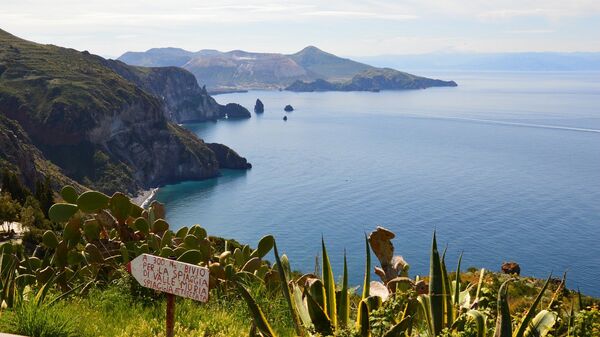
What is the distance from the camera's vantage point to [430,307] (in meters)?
6.49

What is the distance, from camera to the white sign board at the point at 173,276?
6.80 meters

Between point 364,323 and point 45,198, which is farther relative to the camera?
point 45,198

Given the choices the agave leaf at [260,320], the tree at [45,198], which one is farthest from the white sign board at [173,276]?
the tree at [45,198]

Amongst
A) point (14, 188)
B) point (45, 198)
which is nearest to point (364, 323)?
point (45, 198)

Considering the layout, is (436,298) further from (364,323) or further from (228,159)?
(228,159)

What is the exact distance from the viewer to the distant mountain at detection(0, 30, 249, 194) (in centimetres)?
13225

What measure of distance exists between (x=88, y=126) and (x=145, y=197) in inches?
997

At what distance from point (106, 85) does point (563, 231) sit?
421ft

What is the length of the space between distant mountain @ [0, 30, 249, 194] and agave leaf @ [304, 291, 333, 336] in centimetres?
10941

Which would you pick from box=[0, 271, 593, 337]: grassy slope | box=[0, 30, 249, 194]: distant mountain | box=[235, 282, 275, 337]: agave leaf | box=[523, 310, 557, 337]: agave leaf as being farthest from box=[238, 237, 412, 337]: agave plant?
box=[0, 30, 249, 194]: distant mountain

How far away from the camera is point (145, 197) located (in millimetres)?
133000

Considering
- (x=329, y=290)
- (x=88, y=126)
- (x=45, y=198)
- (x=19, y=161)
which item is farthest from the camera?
(x=88, y=126)

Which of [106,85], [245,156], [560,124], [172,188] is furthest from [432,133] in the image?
[106,85]

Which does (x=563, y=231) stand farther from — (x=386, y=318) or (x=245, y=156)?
(x=245, y=156)
